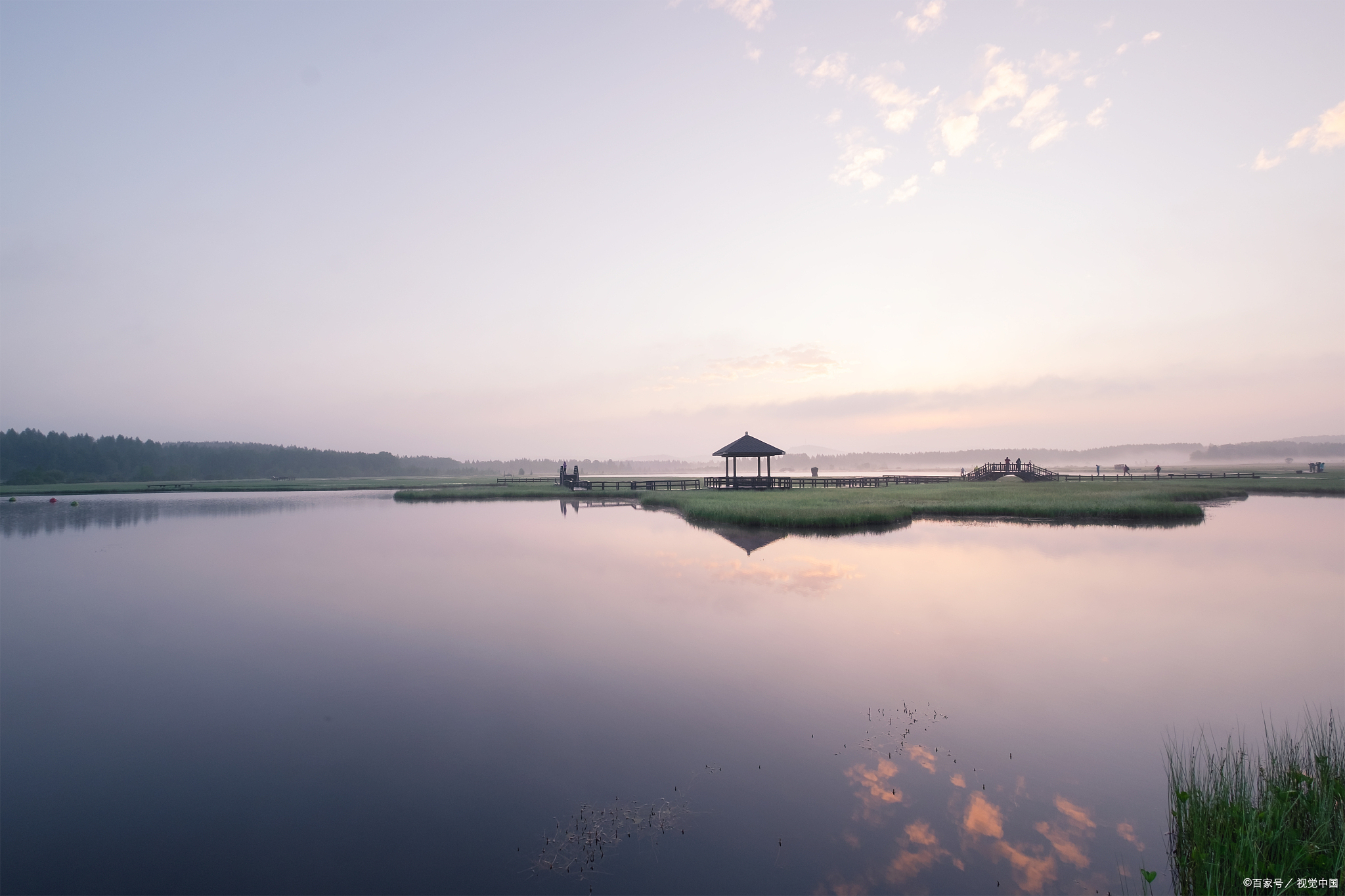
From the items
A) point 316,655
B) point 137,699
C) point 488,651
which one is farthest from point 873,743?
point 137,699

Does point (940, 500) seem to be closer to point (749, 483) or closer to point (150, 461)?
point (749, 483)

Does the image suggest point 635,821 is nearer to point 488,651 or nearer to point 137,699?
point 488,651

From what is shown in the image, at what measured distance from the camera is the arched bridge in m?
61.7

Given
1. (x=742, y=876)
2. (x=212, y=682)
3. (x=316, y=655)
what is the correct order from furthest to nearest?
(x=316, y=655) < (x=212, y=682) < (x=742, y=876)

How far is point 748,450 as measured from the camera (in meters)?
43.4

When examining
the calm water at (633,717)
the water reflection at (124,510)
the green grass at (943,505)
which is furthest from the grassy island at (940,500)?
the water reflection at (124,510)

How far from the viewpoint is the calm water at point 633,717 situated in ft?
15.9

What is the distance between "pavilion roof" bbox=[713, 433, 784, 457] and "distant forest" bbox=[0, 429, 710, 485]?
359 feet

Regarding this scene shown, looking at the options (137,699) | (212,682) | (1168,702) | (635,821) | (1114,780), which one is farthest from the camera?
(212,682)

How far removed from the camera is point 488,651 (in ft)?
34.3

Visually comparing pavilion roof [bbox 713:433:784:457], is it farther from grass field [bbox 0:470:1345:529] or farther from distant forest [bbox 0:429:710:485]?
distant forest [bbox 0:429:710:485]

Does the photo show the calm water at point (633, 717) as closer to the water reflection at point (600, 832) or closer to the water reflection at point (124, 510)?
the water reflection at point (600, 832)

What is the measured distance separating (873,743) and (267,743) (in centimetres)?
743

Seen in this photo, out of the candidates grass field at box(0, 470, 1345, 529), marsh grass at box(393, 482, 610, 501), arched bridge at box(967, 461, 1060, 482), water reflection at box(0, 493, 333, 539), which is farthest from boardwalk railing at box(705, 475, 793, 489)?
water reflection at box(0, 493, 333, 539)
